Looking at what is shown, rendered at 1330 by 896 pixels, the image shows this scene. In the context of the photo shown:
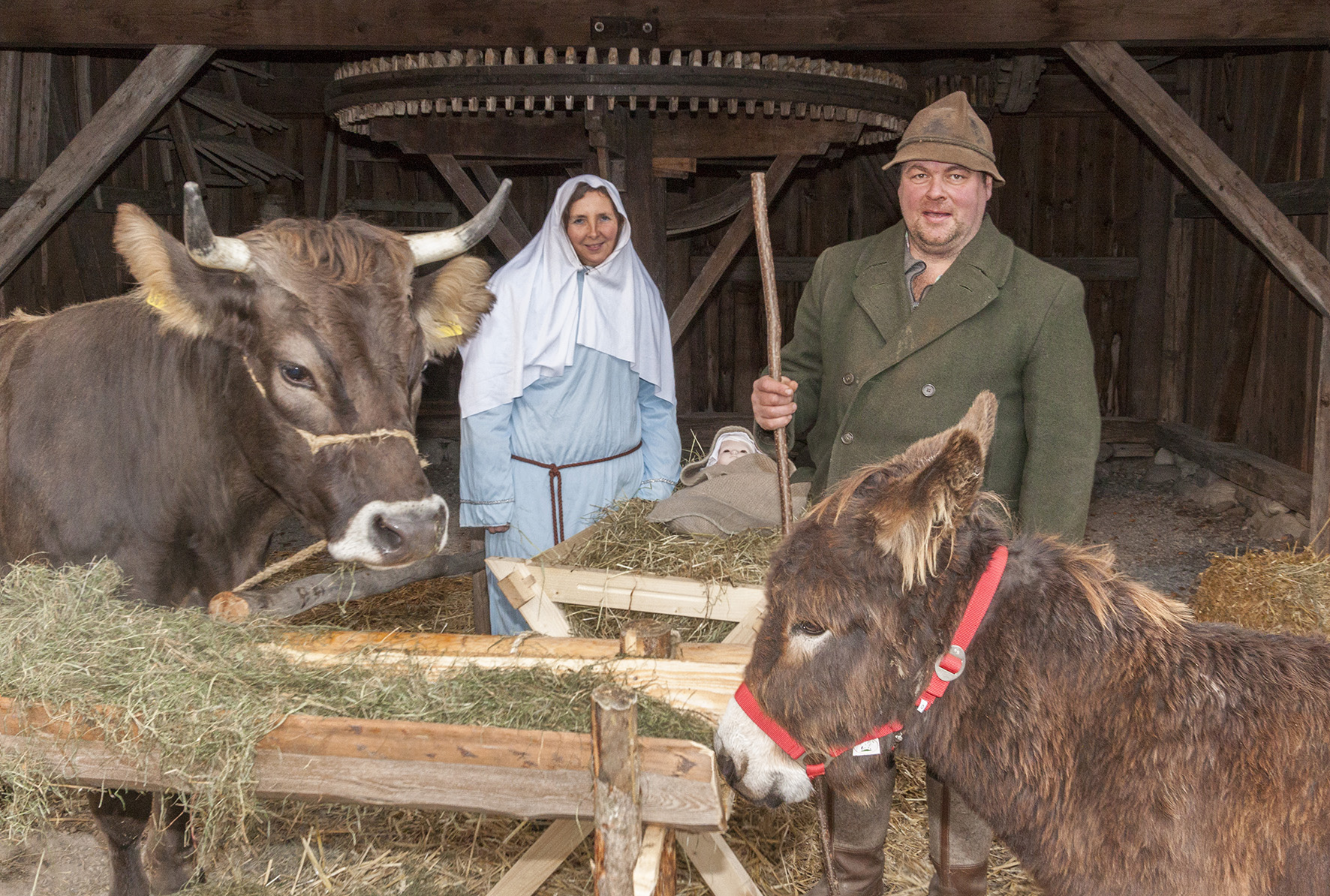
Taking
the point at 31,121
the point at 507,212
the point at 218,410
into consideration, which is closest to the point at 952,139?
the point at 218,410

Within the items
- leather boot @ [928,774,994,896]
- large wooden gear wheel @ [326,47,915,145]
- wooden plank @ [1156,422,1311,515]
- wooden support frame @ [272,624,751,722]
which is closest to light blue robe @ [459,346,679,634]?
large wooden gear wheel @ [326,47,915,145]

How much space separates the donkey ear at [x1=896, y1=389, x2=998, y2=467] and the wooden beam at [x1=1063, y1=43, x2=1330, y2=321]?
4.60 m

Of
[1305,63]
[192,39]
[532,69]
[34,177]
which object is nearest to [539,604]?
[532,69]

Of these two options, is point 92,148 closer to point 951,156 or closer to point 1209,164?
point 951,156

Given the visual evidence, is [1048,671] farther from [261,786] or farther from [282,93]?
[282,93]

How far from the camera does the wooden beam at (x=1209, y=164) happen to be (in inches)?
235

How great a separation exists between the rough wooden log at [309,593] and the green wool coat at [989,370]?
1.62 m

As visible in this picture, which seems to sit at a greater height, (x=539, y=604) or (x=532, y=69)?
(x=532, y=69)

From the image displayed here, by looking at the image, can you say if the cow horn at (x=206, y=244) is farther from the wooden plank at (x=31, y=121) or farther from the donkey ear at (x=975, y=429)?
the wooden plank at (x=31, y=121)

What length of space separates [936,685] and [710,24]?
475cm

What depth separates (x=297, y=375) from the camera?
3045 millimetres

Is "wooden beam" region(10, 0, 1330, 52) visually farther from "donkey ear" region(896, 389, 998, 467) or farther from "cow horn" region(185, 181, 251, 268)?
"donkey ear" region(896, 389, 998, 467)

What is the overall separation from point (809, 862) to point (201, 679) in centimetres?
230

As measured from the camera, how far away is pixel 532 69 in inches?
227
